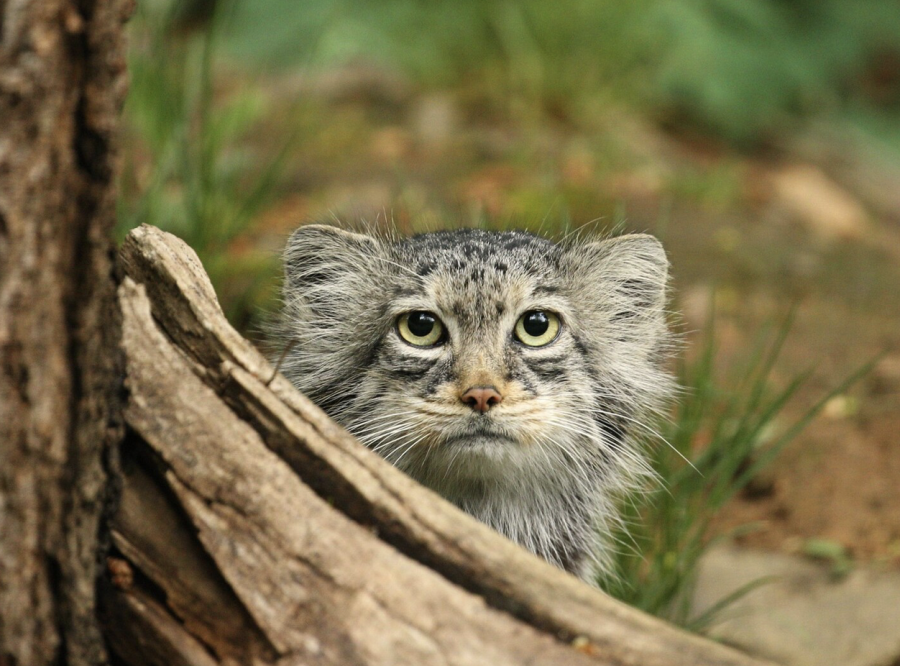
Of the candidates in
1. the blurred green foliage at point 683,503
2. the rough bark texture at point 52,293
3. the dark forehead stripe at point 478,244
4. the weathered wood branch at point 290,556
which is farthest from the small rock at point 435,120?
the rough bark texture at point 52,293

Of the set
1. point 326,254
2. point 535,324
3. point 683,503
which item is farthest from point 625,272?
point 326,254

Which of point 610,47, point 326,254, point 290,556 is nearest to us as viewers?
point 290,556

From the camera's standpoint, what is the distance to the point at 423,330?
3.70 m

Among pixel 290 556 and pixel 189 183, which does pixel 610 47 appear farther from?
pixel 290 556

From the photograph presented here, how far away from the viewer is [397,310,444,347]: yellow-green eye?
368 centimetres

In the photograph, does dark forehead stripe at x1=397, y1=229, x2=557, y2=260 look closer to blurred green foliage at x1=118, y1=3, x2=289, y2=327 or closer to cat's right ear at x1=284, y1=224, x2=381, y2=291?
cat's right ear at x1=284, y1=224, x2=381, y2=291

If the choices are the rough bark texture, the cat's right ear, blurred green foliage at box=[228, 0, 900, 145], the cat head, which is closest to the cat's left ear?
the cat head

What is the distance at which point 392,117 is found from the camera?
383 inches

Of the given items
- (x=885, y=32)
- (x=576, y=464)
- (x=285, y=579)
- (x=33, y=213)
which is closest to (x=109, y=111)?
(x=33, y=213)

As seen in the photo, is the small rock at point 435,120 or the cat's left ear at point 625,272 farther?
the small rock at point 435,120

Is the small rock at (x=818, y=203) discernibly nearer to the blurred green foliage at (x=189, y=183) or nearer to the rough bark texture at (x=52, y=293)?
the blurred green foliage at (x=189, y=183)

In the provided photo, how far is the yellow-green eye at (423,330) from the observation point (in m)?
3.68

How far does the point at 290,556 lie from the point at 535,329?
157cm

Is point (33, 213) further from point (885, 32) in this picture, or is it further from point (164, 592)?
point (885, 32)
